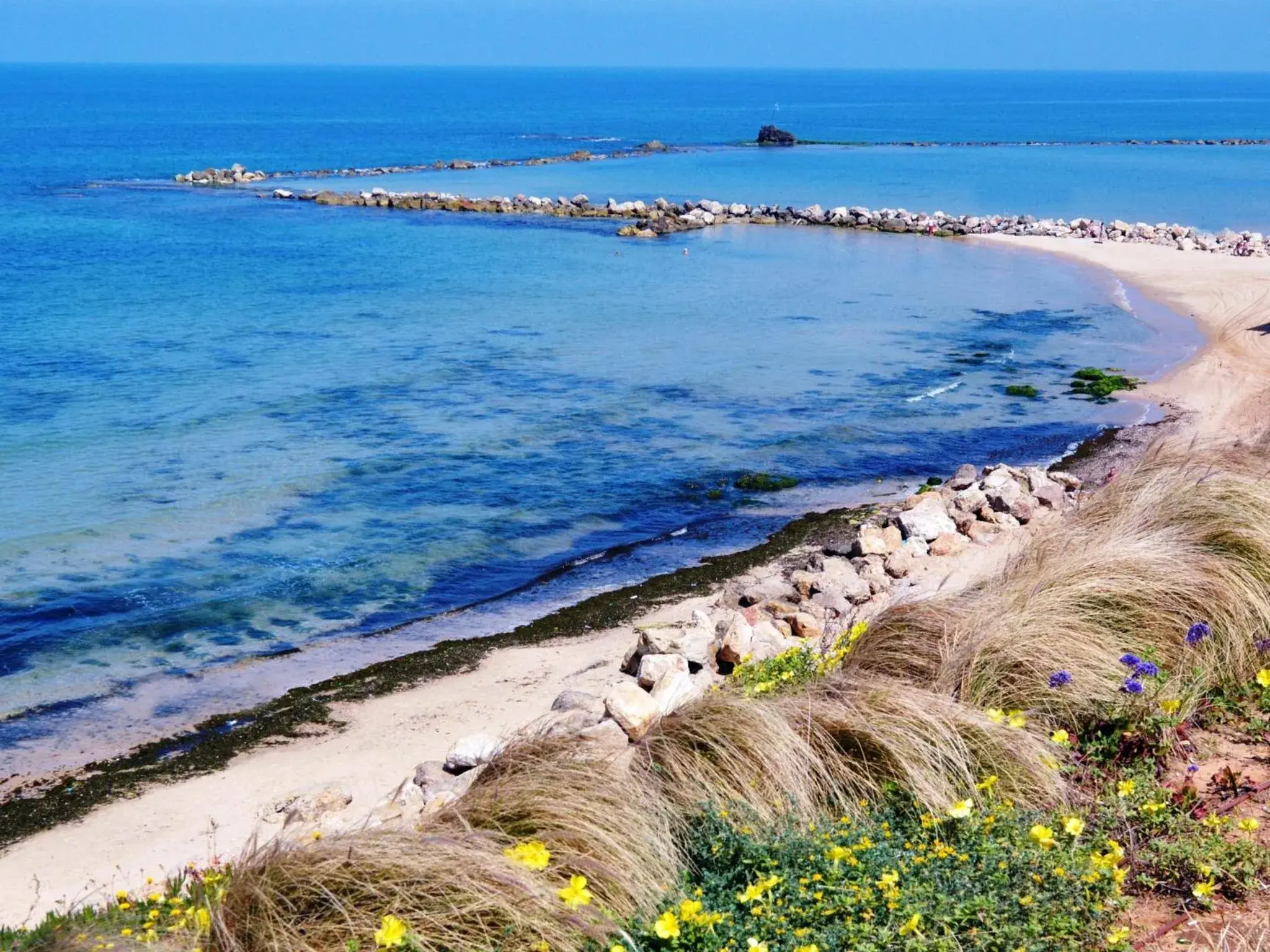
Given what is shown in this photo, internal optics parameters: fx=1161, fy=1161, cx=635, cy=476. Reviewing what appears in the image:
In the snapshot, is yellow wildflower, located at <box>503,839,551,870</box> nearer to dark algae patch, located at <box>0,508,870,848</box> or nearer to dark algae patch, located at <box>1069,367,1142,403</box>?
dark algae patch, located at <box>0,508,870,848</box>

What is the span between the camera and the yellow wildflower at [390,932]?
3.72 meters

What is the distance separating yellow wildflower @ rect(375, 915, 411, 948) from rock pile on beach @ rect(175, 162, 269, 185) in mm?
63967

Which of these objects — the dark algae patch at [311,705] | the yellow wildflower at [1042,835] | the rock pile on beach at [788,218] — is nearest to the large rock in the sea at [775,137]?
the rock pile on beach at [788,218]

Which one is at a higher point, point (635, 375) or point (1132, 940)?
point (1132, 940)

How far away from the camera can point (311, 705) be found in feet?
35.1

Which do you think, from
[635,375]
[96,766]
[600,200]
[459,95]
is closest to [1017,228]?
[600,200]

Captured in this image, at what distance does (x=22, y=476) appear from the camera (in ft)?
57.4

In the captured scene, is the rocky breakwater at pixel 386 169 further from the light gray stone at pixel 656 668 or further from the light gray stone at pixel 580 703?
the light gray stone at pixel 580 703

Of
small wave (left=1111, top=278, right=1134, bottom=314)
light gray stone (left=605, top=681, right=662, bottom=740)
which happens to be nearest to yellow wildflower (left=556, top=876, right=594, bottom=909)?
light gray stone (left=605, top=681, right=662, bottom=740)

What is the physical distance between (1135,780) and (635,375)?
1915 cm

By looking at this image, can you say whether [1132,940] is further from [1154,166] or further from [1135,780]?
[1154,166]

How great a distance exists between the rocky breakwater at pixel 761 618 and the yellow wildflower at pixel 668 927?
1533mm

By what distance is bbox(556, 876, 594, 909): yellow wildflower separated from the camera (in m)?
3.96

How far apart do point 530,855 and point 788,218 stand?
158 ft
